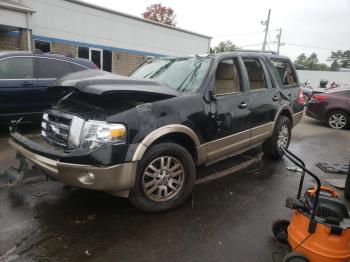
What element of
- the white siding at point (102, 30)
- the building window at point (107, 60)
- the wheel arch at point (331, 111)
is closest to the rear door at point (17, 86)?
the white siding at point (102, 30)

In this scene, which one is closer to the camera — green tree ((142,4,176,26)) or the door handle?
the door handle

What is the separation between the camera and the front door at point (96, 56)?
16.1 meters

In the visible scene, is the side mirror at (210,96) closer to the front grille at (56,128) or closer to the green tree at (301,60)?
the front grille at (56,128)

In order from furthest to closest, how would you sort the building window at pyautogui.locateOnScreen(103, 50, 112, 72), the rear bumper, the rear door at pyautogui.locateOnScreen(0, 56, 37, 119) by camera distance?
the building window at pyautogui.locateOnScreen(103, 50, 112, 72) < the rear door at pyautogui.locateOnScreen(0, 56, 37, 119) < the rear bumper

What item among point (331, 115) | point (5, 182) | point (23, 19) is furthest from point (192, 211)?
point (23, 19)

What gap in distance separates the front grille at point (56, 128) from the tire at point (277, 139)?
3623 millimetres

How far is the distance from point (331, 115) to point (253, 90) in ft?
22.3

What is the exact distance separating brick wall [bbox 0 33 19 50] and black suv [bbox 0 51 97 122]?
22.1 feet

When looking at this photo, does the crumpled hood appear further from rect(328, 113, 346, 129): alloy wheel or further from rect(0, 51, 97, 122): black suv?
rect(328, 113, 346, 129): alloy wheel

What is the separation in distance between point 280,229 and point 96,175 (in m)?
1.91

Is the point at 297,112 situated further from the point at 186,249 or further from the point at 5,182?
the point at 5,182

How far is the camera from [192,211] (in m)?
3.71

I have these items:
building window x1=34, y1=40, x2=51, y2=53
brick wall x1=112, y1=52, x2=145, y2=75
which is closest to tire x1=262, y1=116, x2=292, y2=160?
building window x1=34, y1=40, x2=51, y2=53

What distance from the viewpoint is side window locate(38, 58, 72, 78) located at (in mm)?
6934
